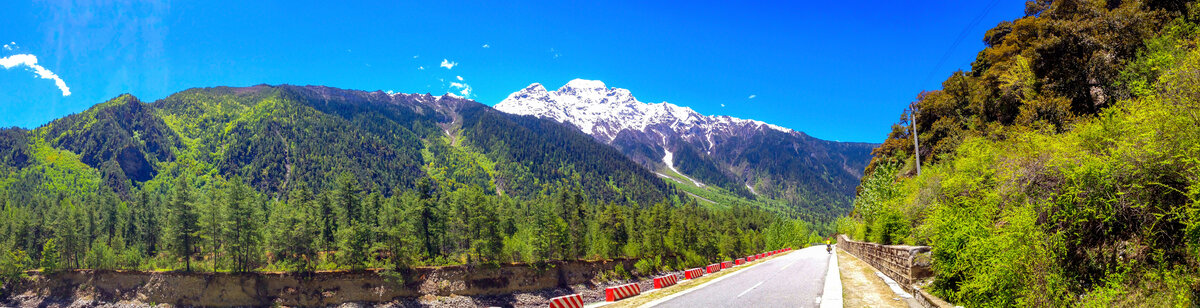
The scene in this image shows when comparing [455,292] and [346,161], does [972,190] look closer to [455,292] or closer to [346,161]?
[455,292]

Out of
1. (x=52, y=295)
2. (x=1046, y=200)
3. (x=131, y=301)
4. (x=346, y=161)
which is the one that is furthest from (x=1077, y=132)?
(x=346, y=161)

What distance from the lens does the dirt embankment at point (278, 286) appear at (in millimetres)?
50625

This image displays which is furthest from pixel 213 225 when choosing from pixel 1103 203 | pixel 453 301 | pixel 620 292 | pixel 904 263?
pixel 1103 203

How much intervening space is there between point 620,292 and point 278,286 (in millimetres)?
48852

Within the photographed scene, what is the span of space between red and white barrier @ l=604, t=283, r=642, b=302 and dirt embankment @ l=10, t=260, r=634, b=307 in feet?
133

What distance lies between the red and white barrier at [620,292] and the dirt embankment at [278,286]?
4060 centimetres

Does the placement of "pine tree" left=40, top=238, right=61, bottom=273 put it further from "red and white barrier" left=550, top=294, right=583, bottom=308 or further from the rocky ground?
"red and white barrier" left=550, top=294, right=583, bottom=308

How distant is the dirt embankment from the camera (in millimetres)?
50625

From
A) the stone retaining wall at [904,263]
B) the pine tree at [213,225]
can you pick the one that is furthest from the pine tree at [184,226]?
the stone retaining wall at [904,263]

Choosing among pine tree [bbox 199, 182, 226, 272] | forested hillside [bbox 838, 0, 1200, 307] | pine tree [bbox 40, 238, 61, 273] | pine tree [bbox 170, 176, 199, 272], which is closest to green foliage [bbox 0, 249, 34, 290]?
pine tree [bbox 40, 238, 61, 273]

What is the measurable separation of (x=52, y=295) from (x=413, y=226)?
160 feet

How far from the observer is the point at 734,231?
9600 cm

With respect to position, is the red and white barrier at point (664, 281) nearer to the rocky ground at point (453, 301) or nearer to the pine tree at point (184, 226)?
the rocky ground at point (453, 301)

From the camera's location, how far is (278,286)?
1998 inches
